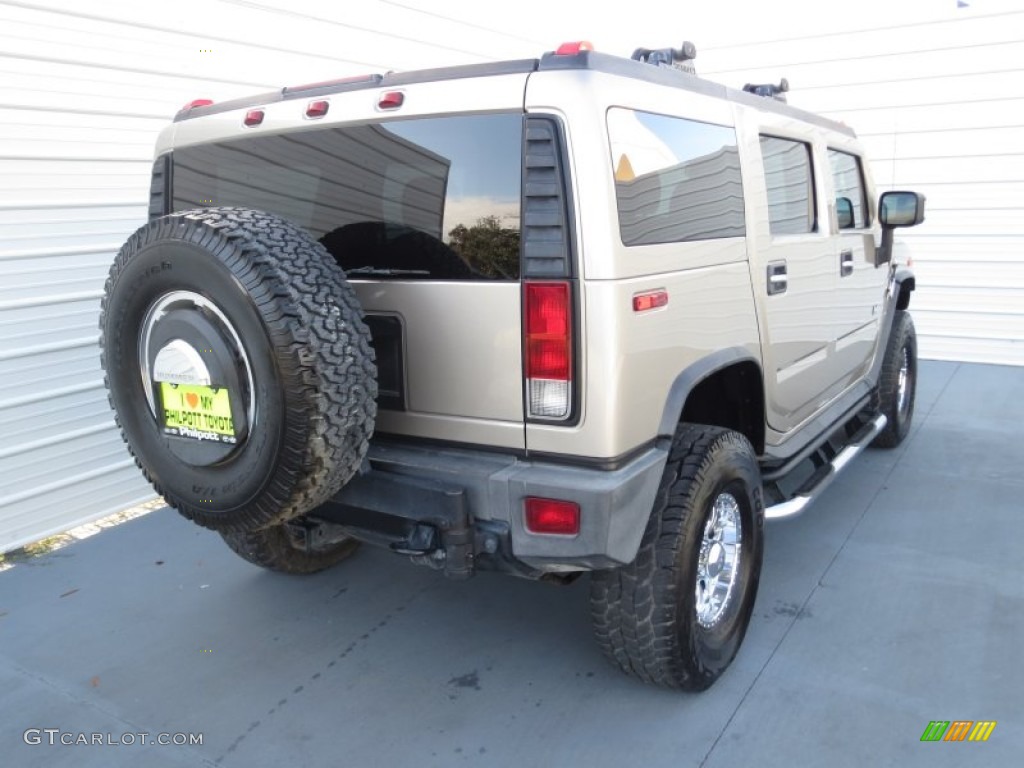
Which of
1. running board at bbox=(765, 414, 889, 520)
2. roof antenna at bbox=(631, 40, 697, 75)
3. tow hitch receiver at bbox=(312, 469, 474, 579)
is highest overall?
roof antenna at bbox=(631, 40, 697, 75)

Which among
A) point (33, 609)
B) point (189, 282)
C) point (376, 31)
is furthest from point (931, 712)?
point (376, 31)

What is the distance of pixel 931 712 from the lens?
2.69m

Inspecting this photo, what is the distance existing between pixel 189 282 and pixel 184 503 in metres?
0.67

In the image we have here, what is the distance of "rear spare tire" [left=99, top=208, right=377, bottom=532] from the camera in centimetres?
214

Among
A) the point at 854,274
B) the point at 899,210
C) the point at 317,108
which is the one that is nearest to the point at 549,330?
the point at 317,108

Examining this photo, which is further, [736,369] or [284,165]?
[736,369]

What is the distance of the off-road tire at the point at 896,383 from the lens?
516 centimetres

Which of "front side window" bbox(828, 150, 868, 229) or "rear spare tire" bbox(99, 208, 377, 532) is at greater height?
"front side window" bbox(828, 150, 868, 229)

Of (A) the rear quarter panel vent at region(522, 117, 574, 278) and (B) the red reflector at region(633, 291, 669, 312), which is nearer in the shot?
(A) the rear quarter panel vent at region(522, 117, 574, 278)

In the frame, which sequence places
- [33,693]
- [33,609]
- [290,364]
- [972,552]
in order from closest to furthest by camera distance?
1. [290,364]
2. [33,693]
3. [33,609]
4. [972,552]

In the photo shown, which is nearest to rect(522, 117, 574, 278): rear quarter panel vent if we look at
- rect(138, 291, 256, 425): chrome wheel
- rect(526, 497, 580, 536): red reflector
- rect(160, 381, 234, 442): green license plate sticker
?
rect(526, 497, 580, 536): red reflector

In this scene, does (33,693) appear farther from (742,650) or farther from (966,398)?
(966,398)

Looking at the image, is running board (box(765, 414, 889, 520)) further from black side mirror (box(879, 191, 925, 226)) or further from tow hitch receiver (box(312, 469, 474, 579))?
tow hitch receiver (box(312, 469, 474, 579))

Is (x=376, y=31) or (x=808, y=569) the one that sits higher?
(x=376, y=31)
